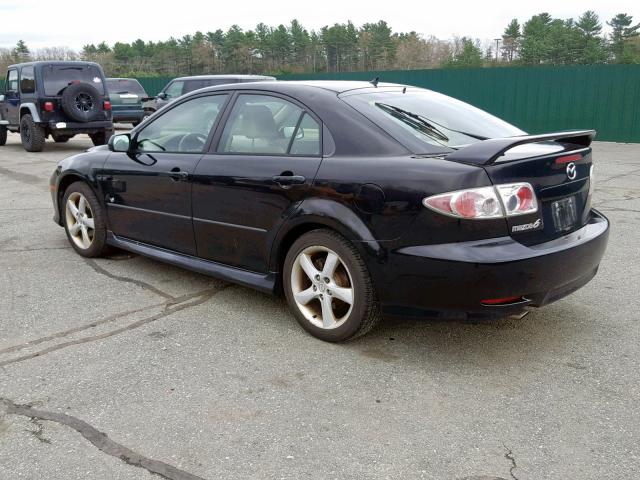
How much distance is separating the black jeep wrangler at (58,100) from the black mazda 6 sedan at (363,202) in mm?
9978

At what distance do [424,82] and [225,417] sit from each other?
1897 centimetres

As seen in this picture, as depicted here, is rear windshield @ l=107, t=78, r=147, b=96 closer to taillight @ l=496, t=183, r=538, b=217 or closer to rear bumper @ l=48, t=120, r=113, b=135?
rear bumper @ l=48, t=120, r=113, b=135

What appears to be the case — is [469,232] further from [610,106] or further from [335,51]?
[335,51]

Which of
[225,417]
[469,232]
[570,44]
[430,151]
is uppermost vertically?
[570,44]

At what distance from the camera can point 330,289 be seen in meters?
3.63

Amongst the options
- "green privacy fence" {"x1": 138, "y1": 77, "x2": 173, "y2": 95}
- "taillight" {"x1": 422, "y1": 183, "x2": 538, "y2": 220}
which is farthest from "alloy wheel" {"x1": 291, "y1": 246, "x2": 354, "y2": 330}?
"green privacy fence" {"x1": 138, "y1": 77, "x2": 173, "y2": 95}

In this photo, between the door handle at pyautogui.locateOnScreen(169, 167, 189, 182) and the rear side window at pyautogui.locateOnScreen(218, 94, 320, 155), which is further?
the door handle at pyautogui.locateOnScreen(169, 167, 189, 182)

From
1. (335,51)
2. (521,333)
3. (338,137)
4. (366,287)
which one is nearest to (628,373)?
(521,333)

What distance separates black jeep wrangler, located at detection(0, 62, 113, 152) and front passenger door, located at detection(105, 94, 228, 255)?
9.73m

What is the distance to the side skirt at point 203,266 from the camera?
3994 millimetres

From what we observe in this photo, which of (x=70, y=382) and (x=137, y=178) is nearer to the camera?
(x=70, y=382)

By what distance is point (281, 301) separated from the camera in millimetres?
4469

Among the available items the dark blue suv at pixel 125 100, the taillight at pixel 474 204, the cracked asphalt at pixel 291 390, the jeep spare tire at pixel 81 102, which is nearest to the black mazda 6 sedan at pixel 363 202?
the taillight at pixel 474 204

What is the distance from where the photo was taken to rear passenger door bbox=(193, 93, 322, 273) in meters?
3.76
